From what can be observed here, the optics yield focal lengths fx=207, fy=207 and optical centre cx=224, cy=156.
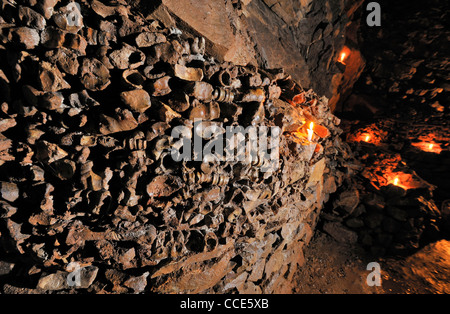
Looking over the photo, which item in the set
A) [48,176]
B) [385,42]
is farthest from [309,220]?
[385,42]

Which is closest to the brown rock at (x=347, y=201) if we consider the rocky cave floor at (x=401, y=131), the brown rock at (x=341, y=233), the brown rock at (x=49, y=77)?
the brown rock at (x=341, y=233)

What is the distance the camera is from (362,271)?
492 centimetres

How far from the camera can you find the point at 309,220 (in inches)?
196

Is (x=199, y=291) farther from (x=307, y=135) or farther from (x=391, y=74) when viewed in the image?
(x=391, y=74)

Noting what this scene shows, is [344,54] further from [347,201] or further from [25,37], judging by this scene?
[25,37]

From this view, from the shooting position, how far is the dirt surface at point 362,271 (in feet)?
14.6

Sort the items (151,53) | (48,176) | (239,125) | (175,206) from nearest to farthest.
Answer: (48,176) < (151,53) < (175,206) < (239,125)

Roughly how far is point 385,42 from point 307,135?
7.53 meters

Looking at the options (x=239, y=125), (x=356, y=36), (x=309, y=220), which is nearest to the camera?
(x=239, y=125)

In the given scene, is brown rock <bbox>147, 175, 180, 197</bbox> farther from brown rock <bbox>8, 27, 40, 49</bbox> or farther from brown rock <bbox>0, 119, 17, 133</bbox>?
brown rock <bbox>8, 27, 40, 49</bbox>

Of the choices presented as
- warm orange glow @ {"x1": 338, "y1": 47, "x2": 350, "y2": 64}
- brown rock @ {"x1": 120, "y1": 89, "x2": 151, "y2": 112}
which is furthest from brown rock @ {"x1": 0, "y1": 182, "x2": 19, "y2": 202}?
warm orange glow @ {"x1": 338, "y1": 47, "x2": 350, "y2": 64}

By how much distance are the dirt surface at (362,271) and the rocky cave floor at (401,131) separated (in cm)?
2

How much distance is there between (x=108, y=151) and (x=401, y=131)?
9.89 meters

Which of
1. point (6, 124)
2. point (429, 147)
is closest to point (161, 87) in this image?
point (6, 124)
